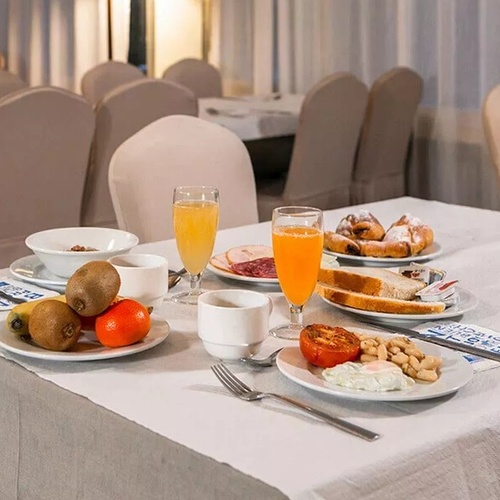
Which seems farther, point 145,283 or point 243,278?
point 243,278

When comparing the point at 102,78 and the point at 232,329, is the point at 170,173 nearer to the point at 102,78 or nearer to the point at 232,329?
the point at 232,329

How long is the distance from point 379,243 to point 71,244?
519mm

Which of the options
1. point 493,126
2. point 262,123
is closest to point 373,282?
point 493,126

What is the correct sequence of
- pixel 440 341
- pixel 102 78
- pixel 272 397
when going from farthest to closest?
pixel 102 78 → pixel 440 341 → pixel 272 397

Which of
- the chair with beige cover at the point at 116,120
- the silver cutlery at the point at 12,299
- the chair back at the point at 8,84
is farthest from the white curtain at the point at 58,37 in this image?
the silver cutlery at the point at 12,299

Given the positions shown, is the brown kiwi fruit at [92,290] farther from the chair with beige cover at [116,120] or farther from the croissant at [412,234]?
the chair with beige cover at [116,120]

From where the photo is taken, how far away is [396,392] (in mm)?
1064

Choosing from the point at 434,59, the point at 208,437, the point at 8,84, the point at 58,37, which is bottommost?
the point at 208,437

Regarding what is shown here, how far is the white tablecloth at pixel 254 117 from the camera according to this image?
13.2 ft

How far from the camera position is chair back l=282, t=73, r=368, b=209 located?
3820 millimetres

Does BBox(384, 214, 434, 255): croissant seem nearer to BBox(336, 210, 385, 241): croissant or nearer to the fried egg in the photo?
BBox(336, 210, 385, 241): croissant

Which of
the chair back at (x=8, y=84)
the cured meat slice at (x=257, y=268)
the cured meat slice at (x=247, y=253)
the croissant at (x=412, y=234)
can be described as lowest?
the cured meat slice at (x=257, y=268)

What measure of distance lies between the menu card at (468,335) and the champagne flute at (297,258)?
161mm

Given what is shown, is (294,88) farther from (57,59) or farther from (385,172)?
(57,59)
